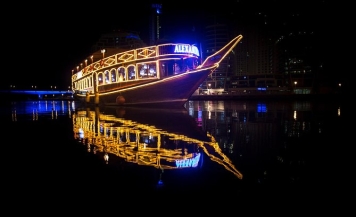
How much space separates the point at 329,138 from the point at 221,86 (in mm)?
99963

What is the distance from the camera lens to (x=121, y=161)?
6660 millimetres

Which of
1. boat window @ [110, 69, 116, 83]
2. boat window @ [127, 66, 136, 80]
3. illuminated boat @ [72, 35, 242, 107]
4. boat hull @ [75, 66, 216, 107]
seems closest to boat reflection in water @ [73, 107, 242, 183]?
boat hull @ [75, 66, 216, 107]

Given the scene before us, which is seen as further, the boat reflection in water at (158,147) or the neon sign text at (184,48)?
the neon sign text at (184,48)

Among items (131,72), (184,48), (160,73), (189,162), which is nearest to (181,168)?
(189,162)

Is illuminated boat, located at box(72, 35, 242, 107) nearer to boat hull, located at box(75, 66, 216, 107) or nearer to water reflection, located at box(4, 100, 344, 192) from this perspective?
boat hull, located at box(75, 66, 216, 107)

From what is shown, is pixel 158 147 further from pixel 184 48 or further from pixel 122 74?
pixel 122 74

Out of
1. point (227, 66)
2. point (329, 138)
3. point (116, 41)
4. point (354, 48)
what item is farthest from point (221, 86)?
point (329, 138)

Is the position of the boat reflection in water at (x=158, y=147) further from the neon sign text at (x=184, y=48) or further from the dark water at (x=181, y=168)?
the neon sign text at (x=184, y=48)

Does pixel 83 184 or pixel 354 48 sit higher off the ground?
pixel 354 48

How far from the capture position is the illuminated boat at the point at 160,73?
76.5 feet

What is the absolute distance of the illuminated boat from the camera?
2333 centimetres

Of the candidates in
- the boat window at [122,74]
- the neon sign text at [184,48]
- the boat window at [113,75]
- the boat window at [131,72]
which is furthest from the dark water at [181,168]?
the boat window at [113,75]

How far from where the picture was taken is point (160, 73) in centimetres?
2408

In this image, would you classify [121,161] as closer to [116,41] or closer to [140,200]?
[140,200]
